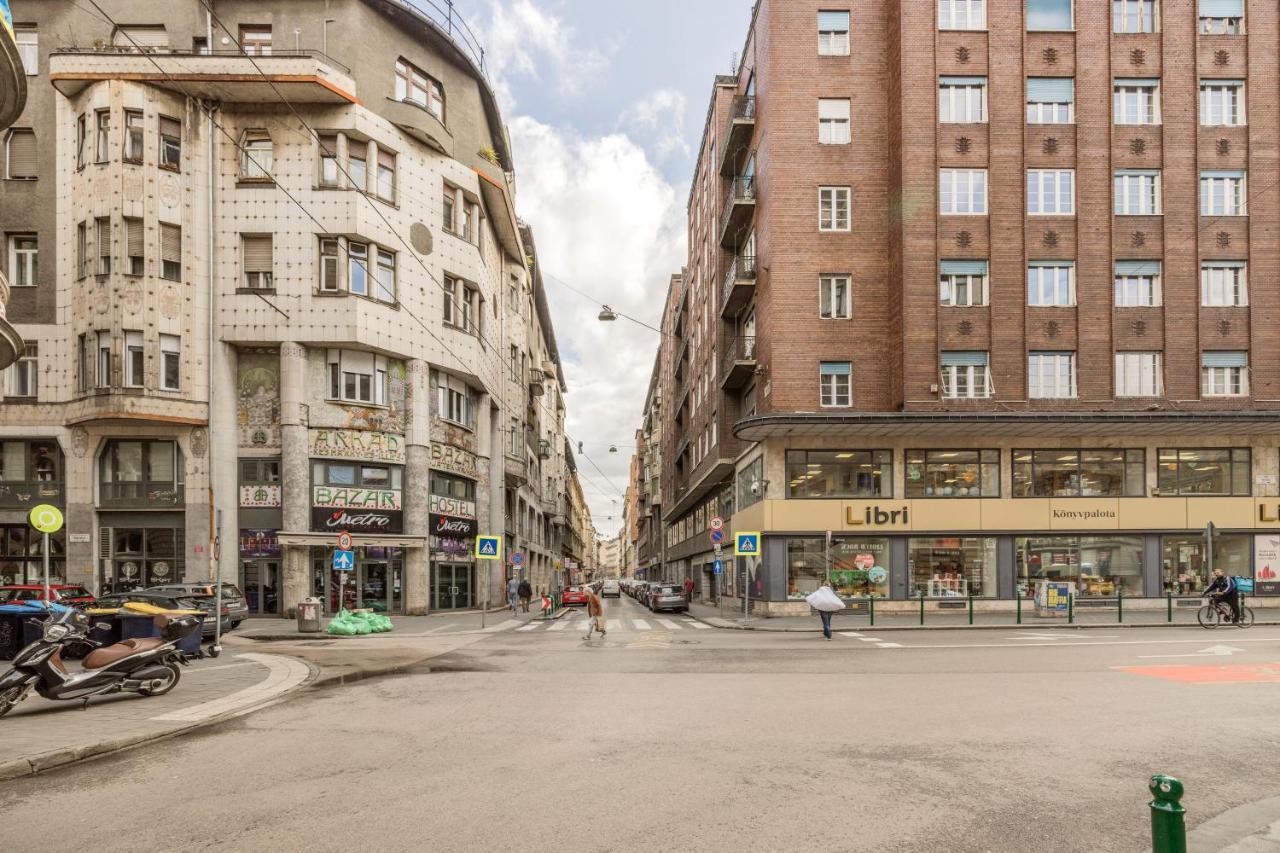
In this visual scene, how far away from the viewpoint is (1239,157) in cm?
3070

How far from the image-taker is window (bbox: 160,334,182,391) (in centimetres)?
2984

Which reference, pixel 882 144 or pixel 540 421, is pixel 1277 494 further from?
pixel 540 421

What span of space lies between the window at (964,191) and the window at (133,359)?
28046 millimetres

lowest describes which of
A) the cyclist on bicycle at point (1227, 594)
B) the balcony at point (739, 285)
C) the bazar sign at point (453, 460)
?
the cyclist on bicycle at point (1227, 594)

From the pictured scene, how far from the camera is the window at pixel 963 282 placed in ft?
98.2

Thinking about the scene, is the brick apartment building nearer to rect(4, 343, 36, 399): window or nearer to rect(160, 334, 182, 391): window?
rect(160, 334, 182, 391): window

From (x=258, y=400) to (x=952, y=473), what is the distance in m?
25.0

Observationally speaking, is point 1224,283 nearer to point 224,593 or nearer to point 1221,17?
point 1221,17

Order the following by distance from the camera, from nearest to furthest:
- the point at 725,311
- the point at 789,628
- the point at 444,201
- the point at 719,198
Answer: the point at 789,628
the point at 444,201
the point at 725,311
the point at 719,198

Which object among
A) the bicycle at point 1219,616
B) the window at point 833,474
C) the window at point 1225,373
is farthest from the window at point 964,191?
the bicycle at point 1219,616

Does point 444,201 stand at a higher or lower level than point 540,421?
higher

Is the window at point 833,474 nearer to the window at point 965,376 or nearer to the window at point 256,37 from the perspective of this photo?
the window at point 965,376

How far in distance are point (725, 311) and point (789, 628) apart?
57.2ft

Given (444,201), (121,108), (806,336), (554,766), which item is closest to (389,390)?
(444,201)
